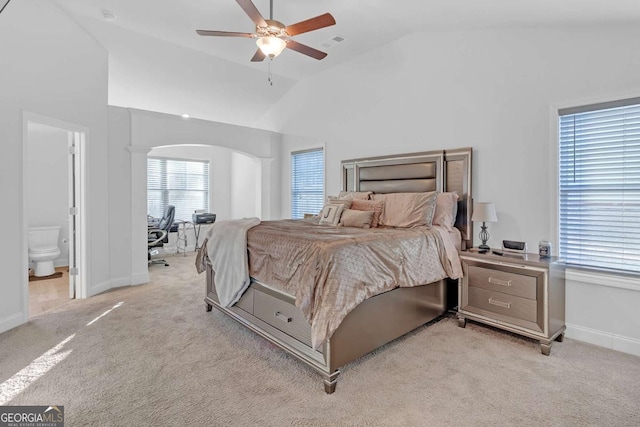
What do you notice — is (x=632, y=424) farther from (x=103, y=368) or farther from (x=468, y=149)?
(x=103, y=368)

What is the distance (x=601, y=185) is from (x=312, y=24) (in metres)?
2.90

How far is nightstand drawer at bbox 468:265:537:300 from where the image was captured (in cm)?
273

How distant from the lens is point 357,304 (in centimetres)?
219

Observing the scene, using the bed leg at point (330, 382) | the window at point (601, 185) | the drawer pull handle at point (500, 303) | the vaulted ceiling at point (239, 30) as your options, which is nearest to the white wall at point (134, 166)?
the vaulted ceiling at point (239, 30)

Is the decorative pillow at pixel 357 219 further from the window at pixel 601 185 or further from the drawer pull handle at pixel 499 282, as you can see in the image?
the window at pixel 601 185

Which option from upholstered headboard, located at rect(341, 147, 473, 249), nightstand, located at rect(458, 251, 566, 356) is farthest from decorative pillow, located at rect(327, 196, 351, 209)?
nightstand, located at rect(458, 251, 566, 356)

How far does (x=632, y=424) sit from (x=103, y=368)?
347 centimetres

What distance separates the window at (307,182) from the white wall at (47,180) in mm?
3941

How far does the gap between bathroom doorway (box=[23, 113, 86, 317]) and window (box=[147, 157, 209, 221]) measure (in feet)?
5.27

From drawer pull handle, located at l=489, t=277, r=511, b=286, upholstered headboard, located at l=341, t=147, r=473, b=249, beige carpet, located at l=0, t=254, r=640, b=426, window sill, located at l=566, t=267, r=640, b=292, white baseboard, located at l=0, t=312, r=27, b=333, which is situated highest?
upholstered headboard, located at l=341, t=147, r=473, b=249

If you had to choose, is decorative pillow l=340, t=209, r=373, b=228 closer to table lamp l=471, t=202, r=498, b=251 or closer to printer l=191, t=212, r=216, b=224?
table lamp l=471, t=202, r=498, b=251

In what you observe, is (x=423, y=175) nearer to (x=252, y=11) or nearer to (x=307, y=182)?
(x=307, y=182)

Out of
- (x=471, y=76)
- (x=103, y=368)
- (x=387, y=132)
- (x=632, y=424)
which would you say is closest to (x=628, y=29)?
(x=471, y=76)

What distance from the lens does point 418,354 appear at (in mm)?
2607
